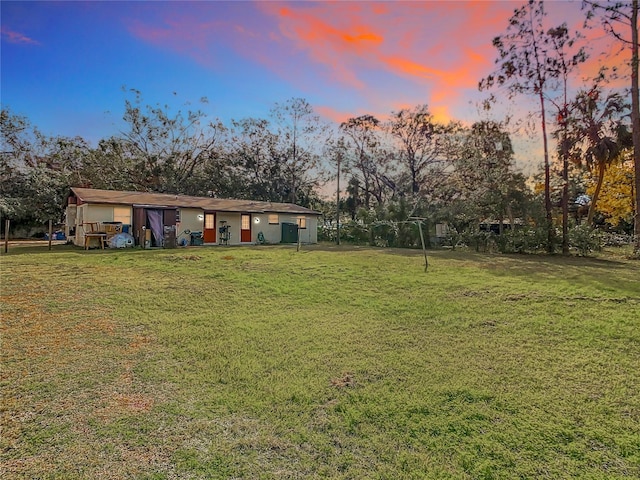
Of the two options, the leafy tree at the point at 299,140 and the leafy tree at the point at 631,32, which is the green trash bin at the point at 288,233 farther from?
the leafy tree at the point at 631,32

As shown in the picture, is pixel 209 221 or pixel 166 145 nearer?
pixel 209 221

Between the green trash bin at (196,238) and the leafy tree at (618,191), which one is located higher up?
the leafy tree at (618,191)

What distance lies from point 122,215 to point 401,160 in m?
20.8

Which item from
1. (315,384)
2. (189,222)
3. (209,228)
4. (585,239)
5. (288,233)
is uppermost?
(189,222)

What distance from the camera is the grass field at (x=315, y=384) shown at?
2.54m

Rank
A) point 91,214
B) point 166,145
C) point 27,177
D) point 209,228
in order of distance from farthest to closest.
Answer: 1. point 166,145
2. point 27,177
3. point 209,228
4. point 91,214

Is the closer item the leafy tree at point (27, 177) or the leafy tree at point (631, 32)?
the leafy tree at point (631, 32)

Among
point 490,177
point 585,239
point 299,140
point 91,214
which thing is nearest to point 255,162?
point 299,140

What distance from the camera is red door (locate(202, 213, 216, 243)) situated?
1873 cm

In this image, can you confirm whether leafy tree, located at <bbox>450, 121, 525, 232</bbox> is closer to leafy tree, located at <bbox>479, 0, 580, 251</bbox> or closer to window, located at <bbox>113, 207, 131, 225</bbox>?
leafy tree, located at <bbox>479, 0, 580, 251</bbox>

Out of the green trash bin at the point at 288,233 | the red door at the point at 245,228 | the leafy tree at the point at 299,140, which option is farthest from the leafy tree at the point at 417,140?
the red door at the point at 245,228

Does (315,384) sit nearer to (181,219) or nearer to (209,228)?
(181,219)

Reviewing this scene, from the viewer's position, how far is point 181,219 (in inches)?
696

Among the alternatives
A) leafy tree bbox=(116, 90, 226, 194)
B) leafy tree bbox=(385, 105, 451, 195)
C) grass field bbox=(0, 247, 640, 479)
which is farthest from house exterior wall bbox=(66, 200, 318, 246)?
leafy tree bbox=(116, 90, 226, 194)
